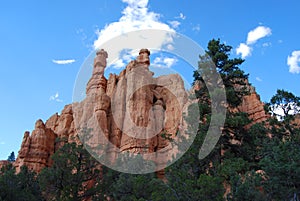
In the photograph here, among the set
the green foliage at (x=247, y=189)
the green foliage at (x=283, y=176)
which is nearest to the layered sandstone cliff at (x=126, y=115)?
the green foliage at (x=247, y=189)

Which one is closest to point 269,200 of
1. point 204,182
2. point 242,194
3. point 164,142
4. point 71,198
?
point 242,194

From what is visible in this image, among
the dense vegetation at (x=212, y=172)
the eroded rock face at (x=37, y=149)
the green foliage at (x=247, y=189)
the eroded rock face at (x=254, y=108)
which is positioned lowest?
the green foliage at (x=247, y=189)

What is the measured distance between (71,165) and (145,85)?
22.1m

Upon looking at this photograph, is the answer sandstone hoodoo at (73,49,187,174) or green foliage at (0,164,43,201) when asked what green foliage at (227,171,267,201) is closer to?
green foliage at (0,164,43,201)

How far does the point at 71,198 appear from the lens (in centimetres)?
1770

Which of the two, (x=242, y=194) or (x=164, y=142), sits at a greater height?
(x=164, y=142)

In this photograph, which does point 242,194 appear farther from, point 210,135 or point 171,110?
point 171,110

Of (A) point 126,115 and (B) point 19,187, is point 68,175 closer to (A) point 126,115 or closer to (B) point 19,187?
(B) point 19,187

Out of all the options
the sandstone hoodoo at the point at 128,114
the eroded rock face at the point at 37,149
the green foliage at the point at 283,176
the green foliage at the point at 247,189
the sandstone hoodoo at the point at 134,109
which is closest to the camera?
the green foliage at the point at 247,189

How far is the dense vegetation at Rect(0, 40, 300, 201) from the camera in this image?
13.0 meters

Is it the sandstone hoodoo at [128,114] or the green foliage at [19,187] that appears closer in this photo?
the green foliage at [19,187]

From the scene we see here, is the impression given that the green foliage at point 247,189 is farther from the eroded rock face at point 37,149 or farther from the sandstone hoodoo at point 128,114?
the eroded rock face at point 37,149

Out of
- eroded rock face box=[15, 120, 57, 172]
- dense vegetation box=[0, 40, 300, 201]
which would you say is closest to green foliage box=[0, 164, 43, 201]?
dense vegetation box=[0, 40, 300, 201]

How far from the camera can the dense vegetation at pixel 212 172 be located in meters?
13.0
